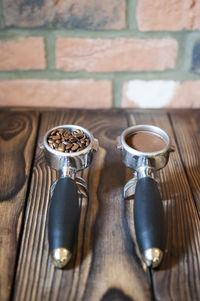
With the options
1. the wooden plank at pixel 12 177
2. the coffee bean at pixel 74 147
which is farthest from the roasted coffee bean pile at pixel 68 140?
the wooden plank at pixel 12 177

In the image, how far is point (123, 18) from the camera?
804 mm

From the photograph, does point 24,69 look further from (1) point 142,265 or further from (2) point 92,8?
(1) point 142,265

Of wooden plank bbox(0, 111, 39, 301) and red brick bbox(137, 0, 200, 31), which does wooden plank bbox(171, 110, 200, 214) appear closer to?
red brick bbox(137, 0, 200, 31)

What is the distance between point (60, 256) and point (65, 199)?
9 centimetres

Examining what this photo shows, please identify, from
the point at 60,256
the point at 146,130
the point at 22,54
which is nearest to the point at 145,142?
the point at 146,130

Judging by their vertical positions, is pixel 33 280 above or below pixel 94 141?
below

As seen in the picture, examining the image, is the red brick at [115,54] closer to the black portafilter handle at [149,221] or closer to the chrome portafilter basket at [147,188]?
the chrome portafilter basket at [147,188]

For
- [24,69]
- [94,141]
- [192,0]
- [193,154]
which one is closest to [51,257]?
[94,141]

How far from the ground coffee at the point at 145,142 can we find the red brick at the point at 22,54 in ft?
1.05

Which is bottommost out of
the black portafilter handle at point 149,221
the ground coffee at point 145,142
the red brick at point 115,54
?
the black portafilter handle at point 149,221

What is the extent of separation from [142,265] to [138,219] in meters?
0.07

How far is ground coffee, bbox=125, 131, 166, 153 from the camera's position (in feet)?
2.13

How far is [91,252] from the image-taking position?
57cm

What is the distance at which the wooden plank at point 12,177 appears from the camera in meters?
0.56
